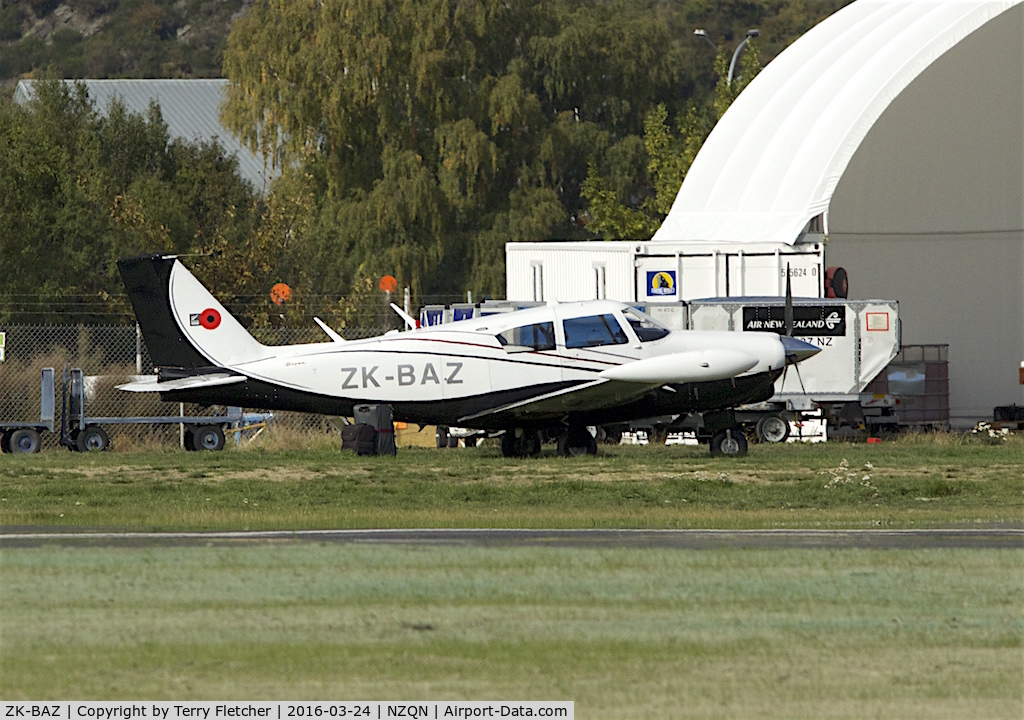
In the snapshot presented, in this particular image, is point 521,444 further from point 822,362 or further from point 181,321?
point 822,362

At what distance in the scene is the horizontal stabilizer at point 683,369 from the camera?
22953mm

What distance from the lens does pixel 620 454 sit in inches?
974

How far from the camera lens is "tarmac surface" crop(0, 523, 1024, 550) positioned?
1332cm

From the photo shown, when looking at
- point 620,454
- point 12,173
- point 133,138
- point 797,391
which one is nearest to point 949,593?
point 620,454

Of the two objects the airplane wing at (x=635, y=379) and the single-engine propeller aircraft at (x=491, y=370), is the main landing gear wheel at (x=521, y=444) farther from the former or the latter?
the airplane wing at (x=635, y=379)

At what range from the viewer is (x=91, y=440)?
26688 mm

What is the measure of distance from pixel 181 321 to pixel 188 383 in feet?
3.90

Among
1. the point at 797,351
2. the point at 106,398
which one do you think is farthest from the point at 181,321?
the point at 797,351

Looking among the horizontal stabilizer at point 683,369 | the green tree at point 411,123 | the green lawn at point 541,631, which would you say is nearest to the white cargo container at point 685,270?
the horizontal stabilizer at point 683,369

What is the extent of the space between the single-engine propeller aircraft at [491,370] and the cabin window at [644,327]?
21 mm

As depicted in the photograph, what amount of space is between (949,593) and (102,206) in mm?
35279

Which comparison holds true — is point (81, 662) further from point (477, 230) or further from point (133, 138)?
point (477, 230)

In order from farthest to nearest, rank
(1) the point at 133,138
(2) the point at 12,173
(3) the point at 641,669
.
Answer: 1. (1) the point at 133,138
2. (2) the point at 12,173
3. (3) the point at 641,669

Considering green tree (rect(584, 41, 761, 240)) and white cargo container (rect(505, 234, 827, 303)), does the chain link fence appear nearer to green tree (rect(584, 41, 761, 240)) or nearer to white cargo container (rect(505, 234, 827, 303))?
white cargo container (rect(505, 234, 827, 303))
